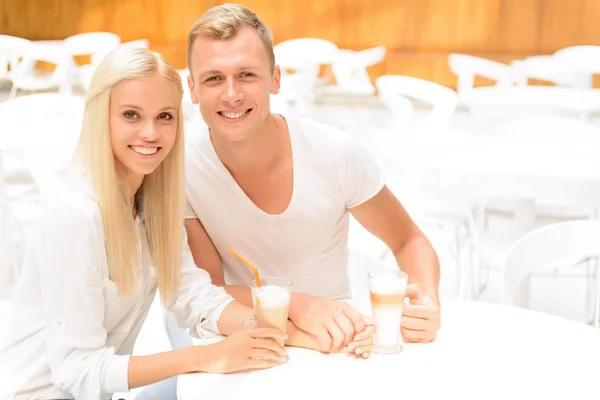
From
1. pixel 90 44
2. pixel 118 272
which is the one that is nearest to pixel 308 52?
pixel 90 44

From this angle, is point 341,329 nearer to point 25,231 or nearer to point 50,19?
point 25,231

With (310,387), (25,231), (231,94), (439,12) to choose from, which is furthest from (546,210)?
(439,12)

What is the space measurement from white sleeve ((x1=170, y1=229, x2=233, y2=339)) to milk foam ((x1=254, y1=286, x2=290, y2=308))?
0.66 ft

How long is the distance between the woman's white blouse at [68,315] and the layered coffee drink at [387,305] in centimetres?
34

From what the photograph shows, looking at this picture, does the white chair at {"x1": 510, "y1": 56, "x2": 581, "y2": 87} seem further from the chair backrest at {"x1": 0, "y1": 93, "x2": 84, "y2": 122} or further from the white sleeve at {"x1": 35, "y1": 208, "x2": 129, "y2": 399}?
the white sleeve at {"x1": 35, "y1": 208, "x2": 129, "y2": 399}

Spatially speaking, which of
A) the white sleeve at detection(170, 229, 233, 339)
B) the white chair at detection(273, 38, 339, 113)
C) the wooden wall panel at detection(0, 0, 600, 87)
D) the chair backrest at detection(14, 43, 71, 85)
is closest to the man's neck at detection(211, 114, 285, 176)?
the white sleeve at detection(170, 229, 233, 339)

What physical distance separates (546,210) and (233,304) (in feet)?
11.1

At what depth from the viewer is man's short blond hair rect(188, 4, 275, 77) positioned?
5.85 ft

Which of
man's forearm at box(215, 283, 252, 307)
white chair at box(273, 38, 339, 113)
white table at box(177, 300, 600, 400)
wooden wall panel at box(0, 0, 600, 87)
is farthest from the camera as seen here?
wooden wall panel at box(0, 0, 600, 87)

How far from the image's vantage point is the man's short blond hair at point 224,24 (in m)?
1.78

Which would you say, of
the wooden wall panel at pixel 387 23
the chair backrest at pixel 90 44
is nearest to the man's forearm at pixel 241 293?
the chair backrest at pixel 90 44

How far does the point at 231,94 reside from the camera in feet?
5.81

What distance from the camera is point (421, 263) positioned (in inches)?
74.9

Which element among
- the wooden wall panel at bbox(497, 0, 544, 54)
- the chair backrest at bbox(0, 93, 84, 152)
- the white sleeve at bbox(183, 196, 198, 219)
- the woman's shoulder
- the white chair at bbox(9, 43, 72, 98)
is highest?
the wooden wall panel at bbox(497, 0, 544, 54)
